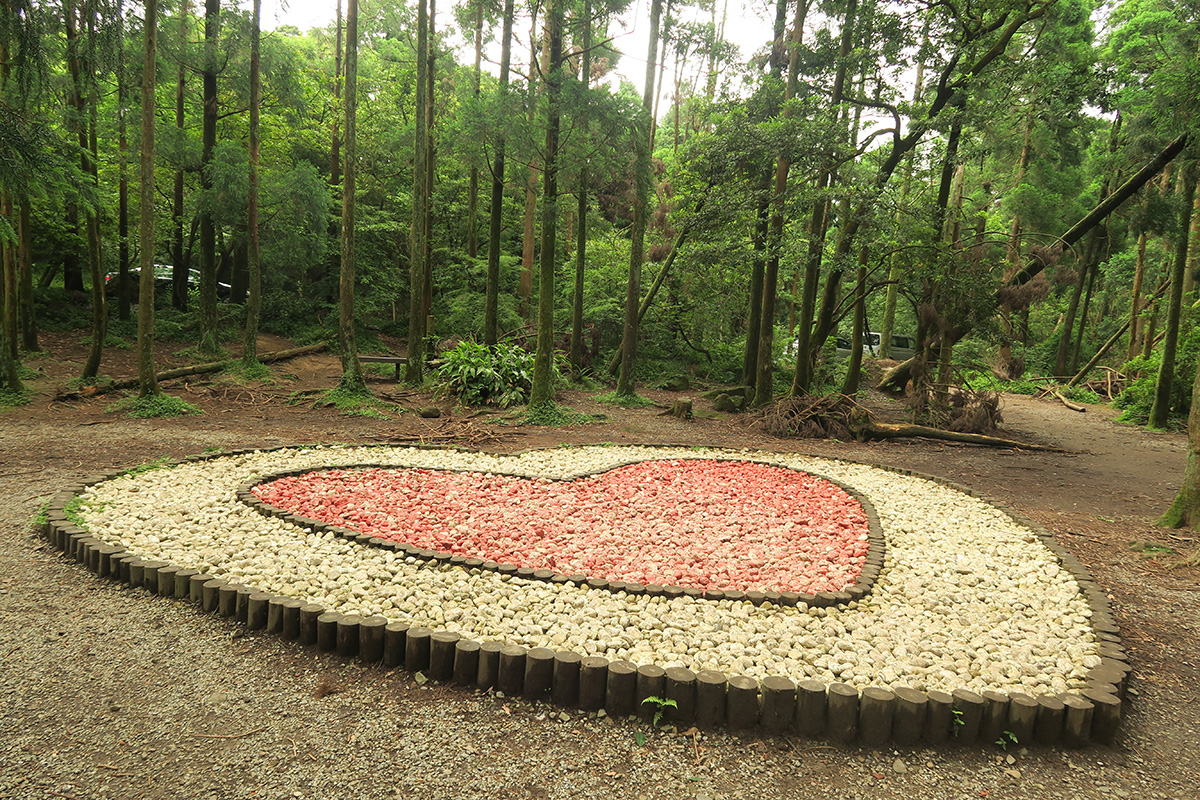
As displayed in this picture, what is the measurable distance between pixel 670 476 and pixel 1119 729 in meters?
4.02

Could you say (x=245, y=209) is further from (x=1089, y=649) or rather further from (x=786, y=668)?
(x=1089, y=649)

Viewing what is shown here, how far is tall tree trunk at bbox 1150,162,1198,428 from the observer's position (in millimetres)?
10469

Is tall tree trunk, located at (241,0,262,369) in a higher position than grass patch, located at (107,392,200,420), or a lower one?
higher

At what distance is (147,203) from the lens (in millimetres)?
8023

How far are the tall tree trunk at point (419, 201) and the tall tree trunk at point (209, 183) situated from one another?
4.14 m

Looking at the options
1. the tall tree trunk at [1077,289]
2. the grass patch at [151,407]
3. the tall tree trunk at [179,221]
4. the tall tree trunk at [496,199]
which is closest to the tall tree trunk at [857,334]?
the tall tree trunk at [496,199]

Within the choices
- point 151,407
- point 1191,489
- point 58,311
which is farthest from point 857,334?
point 58,311

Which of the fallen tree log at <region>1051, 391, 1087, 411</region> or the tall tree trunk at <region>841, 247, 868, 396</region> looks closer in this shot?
the tall tree trunk at <region>841, 247, 868, 396</region>

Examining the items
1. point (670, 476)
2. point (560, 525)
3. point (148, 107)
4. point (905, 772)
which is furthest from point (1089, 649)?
point (148, 107)

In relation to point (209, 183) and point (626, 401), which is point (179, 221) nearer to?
point (209, 183)

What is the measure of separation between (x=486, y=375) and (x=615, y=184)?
15.0 feet

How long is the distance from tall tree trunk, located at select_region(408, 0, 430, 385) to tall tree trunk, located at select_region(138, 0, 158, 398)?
11.5 feet

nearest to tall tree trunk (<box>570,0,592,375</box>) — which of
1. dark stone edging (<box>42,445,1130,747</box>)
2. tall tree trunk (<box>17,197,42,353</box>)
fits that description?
dark stone edging (<box>42,445,1130,747</box>)

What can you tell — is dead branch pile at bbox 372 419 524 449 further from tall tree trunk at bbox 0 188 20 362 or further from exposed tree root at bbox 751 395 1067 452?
tall tree trunk at bbox 0 188 20 362
